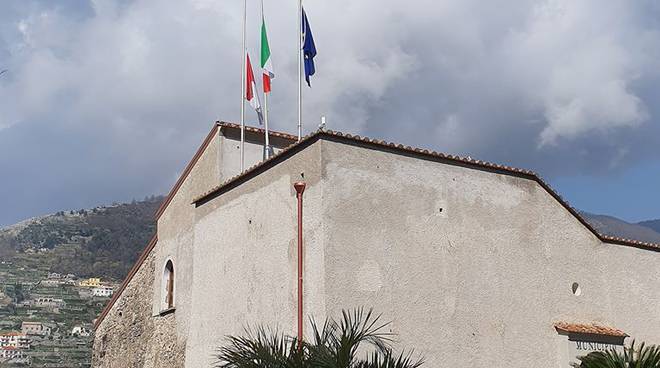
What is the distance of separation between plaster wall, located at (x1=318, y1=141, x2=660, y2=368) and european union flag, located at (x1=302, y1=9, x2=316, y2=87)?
15.0ft

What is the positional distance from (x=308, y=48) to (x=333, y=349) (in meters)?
8.68

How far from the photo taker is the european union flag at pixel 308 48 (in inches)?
737

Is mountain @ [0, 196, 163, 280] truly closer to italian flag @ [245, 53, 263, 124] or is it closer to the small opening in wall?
→ italian flag @ [245, 53, 263, 124]

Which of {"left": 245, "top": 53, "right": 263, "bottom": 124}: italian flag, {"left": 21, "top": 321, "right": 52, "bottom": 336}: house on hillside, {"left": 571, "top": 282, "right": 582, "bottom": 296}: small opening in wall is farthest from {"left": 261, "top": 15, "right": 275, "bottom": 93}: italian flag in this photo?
{"left": 21, "top": 321, "right": 52, "bottom": 336}: house on hillside

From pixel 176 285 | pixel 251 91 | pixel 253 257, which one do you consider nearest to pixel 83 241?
pixel 176 285

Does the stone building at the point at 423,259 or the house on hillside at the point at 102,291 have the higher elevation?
the house on hillside at the point at 102,291

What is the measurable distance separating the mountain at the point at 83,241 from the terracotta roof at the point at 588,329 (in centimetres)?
6028

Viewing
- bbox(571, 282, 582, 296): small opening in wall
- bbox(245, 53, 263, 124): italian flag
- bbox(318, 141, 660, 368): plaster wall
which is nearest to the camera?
bbox(318, 141, 660, 368): plaster wall

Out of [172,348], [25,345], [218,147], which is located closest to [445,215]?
[218,147]

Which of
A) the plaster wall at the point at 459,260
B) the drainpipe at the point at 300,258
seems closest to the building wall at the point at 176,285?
the drainpipe at the point at 300,258

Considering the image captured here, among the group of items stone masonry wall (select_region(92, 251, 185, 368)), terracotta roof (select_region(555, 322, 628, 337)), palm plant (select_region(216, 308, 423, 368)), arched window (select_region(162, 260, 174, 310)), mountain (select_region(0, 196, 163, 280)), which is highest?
mountain (select_region(0, 196, 163, 280))

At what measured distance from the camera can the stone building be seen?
14.3m

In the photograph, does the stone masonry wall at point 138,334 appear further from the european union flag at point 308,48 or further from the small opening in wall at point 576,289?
the small opening in wall at point 576,289

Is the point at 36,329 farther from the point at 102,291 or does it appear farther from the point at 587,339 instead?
the point at 587,339
